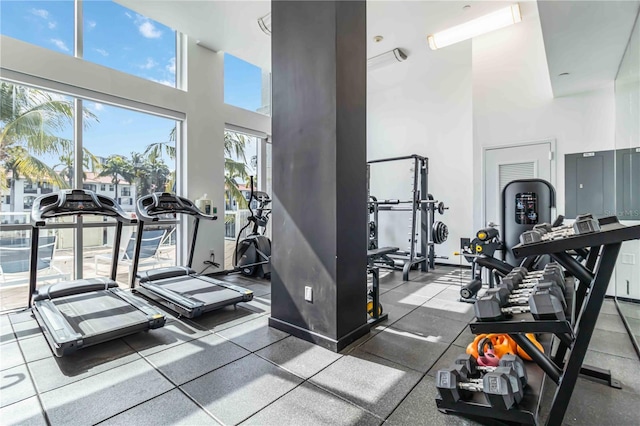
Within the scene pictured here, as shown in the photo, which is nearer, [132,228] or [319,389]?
[319,389]

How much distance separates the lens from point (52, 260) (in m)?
3.97

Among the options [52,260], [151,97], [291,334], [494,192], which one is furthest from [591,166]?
[52,260]

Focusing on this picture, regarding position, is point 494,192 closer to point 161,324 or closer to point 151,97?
Answer: point 161,324

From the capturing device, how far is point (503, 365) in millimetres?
1778

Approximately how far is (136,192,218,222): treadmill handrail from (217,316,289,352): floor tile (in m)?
1.84

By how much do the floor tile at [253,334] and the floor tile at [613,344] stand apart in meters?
2.75

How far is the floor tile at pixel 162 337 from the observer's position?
8.76ft

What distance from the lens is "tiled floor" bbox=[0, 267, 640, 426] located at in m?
1.78

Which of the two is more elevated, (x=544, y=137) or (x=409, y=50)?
(x=409, y=50)

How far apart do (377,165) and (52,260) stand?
591cm

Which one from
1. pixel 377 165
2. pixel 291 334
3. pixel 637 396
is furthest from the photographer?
pixel 377 165

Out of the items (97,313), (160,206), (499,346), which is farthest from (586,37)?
(97,313)

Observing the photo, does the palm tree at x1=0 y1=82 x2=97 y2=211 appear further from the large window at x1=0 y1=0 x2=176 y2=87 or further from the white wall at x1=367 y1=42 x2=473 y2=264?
the white wall at x1=367 y1=42 x2=473 y2=264

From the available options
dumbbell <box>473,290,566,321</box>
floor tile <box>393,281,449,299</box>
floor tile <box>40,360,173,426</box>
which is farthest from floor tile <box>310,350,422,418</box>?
floor tile <box>393,281,449,299</box>
